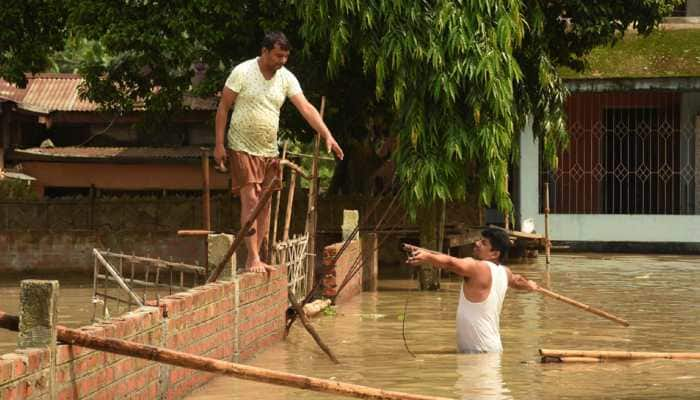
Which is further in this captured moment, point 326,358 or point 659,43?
point 659,43

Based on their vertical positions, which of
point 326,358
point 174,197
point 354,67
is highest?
point 354,67

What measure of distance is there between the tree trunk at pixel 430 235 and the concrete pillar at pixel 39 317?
12.1 metres

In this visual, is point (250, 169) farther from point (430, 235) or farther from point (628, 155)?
point (628, 155)

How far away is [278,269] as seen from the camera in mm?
12469

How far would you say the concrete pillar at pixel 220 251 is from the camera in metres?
10.8

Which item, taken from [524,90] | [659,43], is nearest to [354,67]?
[524,90]

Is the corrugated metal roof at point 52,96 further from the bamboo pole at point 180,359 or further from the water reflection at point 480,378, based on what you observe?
the bamboo pole at point 180,359

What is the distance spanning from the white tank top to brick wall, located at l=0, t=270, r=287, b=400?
5.61 ft

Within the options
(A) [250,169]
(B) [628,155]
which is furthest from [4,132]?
(A) [250,169]

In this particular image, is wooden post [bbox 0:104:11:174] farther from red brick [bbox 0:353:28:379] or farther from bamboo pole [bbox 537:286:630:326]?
red brick [bbox 0:353:28:379]

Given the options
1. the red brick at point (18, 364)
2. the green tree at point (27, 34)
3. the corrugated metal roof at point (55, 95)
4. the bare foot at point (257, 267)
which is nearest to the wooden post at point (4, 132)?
the corrugated metal roof at point (55, 95)

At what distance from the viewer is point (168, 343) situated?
8781 mm

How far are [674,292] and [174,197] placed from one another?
9697 millimetres

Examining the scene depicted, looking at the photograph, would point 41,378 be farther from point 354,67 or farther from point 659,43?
point 659,43
